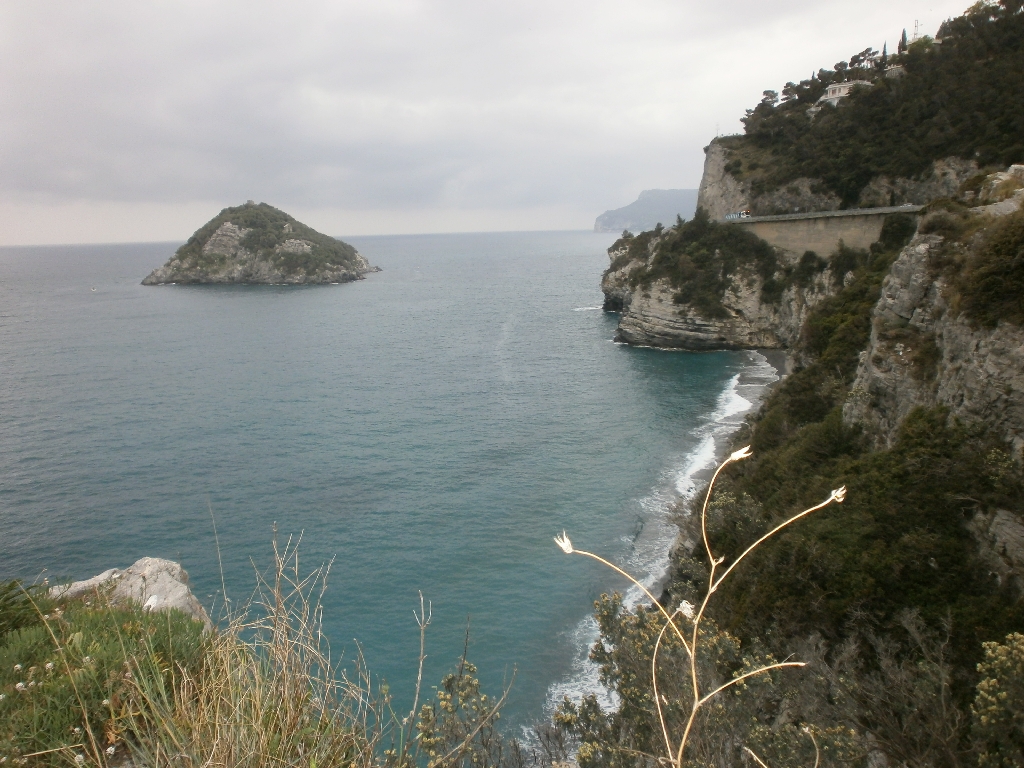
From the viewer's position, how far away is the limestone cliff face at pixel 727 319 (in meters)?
50.8

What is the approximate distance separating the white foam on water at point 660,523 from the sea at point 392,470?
90 millimetres

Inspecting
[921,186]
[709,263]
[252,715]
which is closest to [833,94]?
[921,186]

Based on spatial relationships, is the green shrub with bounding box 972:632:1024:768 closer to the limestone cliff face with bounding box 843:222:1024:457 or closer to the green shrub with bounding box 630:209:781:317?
the limestone cliff face with bounding box 843:222:1024:457

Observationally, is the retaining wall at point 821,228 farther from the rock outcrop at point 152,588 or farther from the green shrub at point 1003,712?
the rock outcrop at point 152,588

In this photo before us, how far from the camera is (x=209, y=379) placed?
46875mm

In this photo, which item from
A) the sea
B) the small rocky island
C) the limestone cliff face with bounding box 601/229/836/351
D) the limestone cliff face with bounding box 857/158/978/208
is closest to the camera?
the sea

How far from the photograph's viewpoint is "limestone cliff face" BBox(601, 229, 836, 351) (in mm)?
50812

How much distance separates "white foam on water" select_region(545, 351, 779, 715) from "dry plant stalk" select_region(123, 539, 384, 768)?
10392mm

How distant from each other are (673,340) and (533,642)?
4008cm

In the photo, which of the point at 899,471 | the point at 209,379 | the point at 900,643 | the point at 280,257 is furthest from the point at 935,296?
the point at 280,257

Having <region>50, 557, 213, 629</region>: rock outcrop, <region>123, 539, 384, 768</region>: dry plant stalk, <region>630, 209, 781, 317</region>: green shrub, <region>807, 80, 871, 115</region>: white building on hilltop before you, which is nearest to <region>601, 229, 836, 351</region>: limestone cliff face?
<region>630, 209, 781, 317</region>: green shrub

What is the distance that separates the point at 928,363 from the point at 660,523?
430 inches

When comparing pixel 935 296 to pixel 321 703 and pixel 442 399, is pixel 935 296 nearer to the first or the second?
pixel 321 703

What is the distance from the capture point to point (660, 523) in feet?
80.6
